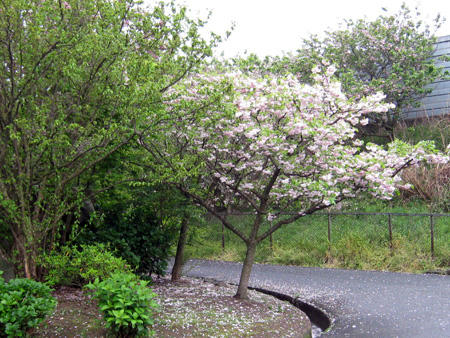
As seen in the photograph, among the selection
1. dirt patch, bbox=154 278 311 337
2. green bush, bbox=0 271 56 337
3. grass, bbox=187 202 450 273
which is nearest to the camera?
green bush, bbox=0 271 56 337

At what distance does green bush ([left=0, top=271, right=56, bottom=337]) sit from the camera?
4254 millimetres

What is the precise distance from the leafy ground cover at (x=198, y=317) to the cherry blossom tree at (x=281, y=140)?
5.01ft

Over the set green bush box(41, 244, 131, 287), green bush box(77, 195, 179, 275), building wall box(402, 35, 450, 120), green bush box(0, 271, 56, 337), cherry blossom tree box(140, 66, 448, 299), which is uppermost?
building wall box(402, 35, 450, 120)

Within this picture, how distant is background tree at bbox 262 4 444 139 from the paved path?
760 cm

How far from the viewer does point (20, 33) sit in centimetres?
512

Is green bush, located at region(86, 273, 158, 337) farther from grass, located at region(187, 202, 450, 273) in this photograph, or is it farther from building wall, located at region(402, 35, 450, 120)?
building wall, located at region(402, 35, 450, 120)

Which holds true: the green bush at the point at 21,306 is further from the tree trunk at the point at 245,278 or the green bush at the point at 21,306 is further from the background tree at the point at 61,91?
the tree trunk at the point at 245,278

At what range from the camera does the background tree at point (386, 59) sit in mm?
16141

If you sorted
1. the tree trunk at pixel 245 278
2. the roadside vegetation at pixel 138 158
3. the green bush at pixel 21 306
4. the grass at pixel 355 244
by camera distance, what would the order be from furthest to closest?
the grass at pixel 355 244
the tree trunk at pixel 245 278
the roadside vegetation at pixel 138 158
the green bush at pixel 21 306

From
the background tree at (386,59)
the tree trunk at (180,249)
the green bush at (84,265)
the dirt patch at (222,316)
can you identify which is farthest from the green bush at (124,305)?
the background tree at (386,59)

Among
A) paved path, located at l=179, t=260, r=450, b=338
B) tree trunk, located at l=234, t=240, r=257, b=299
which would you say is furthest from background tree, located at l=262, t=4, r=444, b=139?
tree trunk, located at l=234, t=240, r=257, b=299

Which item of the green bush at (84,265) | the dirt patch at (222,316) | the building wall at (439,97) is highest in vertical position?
the building wall at (439,97)

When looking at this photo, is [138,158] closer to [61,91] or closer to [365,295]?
[61,91]

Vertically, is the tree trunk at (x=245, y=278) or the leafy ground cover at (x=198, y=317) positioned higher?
the tree trunk at (x=245, y=278)
